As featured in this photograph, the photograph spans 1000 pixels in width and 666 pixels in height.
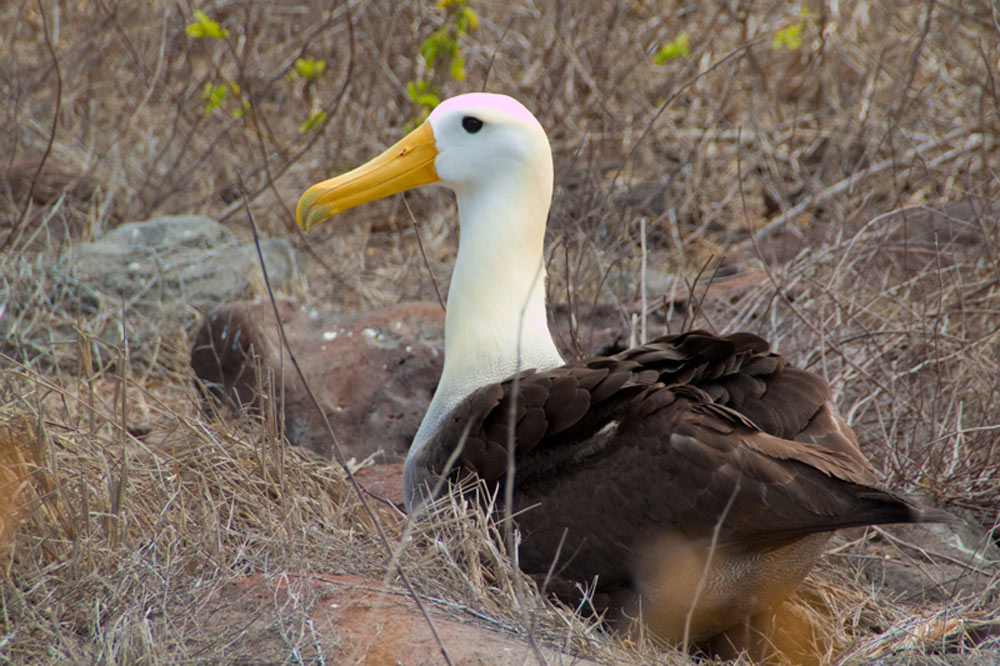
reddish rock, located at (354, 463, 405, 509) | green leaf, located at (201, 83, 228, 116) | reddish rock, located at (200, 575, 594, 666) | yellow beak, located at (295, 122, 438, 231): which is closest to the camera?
reddish rock, located at (200, 575, 594, 666)

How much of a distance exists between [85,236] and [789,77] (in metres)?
4.11

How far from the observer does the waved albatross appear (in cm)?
253

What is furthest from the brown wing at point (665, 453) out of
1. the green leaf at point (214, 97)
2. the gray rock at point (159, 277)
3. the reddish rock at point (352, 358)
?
the green leaf at point (214, 97)

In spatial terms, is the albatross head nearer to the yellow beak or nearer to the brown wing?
the yellow beak

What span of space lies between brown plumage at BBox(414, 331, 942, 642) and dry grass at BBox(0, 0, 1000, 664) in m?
0.21

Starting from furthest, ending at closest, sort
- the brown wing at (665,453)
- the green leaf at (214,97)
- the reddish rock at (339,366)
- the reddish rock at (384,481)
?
the green leaf at (214,97) < the reddish rock at (339,366) < the reddish rock at (384,481) < the brown wing at (665,453)

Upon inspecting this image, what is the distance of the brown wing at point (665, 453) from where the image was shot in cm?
251

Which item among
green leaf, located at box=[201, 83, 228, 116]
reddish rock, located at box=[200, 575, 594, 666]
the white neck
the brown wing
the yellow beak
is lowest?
reddish rock, located at box=[200, 575, 594, 666]

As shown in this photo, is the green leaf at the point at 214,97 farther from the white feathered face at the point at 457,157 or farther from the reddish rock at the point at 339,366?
the white feathered face at the point at 457,157

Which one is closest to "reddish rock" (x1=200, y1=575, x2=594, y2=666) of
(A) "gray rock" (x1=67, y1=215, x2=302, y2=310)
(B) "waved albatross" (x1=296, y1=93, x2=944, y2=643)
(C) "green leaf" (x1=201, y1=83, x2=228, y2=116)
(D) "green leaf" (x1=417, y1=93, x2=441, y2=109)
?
(B) "waved albatross" (x1=296, y1=93, x2=944, y2=643)

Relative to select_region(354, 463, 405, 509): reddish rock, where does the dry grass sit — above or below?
above

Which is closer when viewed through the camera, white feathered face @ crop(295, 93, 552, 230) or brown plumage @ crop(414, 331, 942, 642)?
brown plumage @ crop(414, 331, 942, 642)

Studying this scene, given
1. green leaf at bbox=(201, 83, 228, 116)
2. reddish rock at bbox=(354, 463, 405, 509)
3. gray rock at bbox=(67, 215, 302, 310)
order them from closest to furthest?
1. reddish rock at bbox=(354, 463, 405, 509)
2. gray rock at bbox=(67, 215, 302, 310)
3. green leaf at bbox=(201, 83, 228, 116)

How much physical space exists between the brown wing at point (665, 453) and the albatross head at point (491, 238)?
23cm
